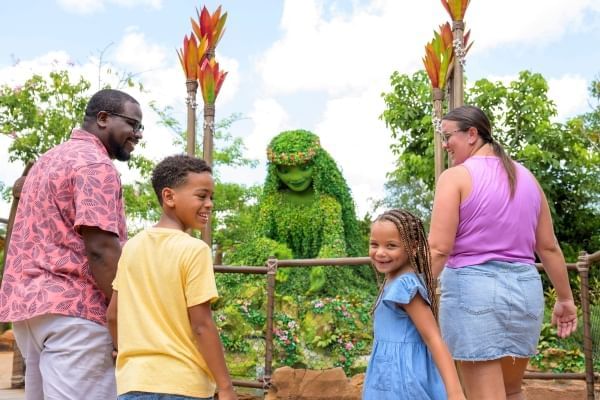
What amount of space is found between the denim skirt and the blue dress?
0.40 meters

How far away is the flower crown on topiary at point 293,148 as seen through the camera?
766cm

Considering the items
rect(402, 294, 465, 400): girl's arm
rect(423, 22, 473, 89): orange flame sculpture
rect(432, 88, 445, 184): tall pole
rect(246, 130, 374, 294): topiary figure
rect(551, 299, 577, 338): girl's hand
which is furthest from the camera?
rect(246, 130, 374, 294): topiary figure

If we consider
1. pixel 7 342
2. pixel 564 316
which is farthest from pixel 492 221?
pixel 7 342

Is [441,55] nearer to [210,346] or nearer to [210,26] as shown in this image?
[210,26]

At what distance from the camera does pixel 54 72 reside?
14.8 m

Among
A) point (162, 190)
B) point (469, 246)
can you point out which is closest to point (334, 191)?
point (469, 246)

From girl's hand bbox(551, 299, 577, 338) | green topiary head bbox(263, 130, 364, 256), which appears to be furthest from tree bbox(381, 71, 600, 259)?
girl's hand bbox(551, 299, 577, 338)

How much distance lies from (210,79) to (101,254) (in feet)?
10.6

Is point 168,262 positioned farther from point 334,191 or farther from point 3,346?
point 3,346

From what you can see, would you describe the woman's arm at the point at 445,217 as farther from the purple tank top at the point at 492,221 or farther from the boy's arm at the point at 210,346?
the boy's arm at the point at 210,346

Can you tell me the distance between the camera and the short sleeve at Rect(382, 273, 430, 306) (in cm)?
217

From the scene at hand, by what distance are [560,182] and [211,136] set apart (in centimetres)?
1101

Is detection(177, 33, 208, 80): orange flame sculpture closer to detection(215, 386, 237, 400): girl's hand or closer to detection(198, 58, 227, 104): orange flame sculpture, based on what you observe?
detection(198, 58, 227, 104): orange flame sculpture

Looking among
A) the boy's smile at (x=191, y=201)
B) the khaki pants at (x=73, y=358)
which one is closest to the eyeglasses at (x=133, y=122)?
the boy's smile at (x=191, y=201)
